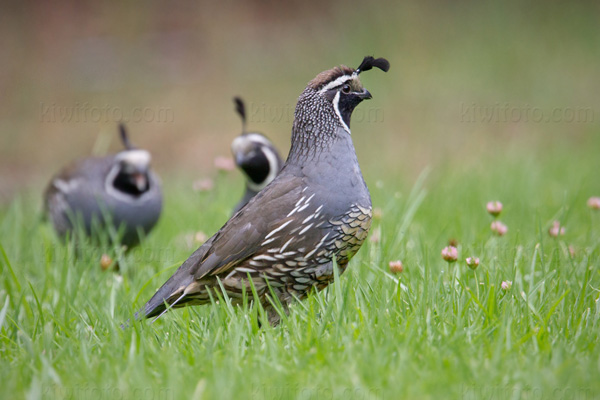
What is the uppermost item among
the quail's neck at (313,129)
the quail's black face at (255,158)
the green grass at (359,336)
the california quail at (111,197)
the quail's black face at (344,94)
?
the quail's black face at (344,94)

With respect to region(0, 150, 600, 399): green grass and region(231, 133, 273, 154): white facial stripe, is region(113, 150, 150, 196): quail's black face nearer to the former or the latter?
region(231, 133, 273, 154): white facial stripe

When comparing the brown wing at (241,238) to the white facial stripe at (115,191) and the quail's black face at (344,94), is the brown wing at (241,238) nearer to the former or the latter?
the quail's black face at (344,94)

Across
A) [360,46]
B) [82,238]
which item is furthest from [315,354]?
[360,46]

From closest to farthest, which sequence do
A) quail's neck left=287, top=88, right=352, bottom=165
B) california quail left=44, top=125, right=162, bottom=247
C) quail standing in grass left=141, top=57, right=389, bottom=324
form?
quail standing in grass left=141, top=57, right=389, bottom=324 → quail's neck left=287, top=88, right=352, bottom=165 → california quail left=44, top=125, right=162, bottom=247

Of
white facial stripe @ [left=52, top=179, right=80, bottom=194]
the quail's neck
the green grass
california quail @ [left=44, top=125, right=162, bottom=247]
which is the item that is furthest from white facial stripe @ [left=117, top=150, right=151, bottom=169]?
the quail's neck

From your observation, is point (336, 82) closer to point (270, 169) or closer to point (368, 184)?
point (270, 169)

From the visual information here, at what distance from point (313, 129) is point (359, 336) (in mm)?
1249

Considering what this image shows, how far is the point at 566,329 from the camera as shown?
116 inches

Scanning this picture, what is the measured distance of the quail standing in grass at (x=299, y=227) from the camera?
11.4 ft

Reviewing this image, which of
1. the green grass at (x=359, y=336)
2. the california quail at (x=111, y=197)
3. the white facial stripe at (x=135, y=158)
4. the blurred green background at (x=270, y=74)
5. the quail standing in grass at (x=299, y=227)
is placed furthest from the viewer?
the blurred green background at (x=270, y=74)

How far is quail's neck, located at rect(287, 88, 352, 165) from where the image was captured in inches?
147

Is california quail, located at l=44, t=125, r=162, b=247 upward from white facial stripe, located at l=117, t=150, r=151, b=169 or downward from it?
downward

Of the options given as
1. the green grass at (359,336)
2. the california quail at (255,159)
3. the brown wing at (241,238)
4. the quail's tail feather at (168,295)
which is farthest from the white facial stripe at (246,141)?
the quail's tail feather at (168,295)

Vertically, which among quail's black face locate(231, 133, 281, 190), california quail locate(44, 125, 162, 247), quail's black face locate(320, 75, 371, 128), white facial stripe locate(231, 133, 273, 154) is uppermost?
quail's black face locate(320, 75, 371, 128)
